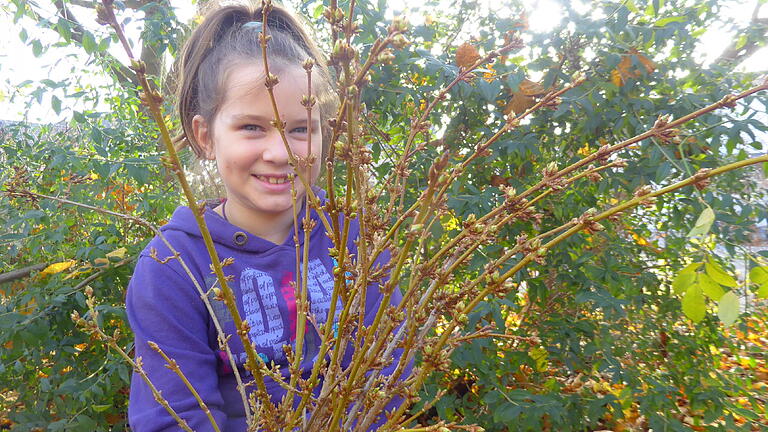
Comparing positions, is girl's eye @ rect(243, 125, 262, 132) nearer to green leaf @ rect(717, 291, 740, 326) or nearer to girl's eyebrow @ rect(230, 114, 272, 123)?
girl's eyebrow @ rect(230, 114, 272, 123)

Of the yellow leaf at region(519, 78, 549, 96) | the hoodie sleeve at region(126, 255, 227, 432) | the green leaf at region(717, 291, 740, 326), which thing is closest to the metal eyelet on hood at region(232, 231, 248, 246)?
the hoodie sleeve at region(126, 255, 227, 432)

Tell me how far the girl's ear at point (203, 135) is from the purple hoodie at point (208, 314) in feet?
0.70

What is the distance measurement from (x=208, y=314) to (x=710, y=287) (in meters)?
1.21

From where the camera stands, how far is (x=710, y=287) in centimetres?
84

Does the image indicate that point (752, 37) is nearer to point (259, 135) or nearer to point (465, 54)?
point (465, 54)

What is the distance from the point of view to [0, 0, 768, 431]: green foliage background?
1.70 meters

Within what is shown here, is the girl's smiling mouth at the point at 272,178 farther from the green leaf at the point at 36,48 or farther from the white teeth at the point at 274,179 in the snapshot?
the green leaf at the point at 36,48

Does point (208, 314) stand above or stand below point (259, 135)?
below

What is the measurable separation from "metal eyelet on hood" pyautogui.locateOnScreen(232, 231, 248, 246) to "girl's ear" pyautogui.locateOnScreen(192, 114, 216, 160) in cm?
30

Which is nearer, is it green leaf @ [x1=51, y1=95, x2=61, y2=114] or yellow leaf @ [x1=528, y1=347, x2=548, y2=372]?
yellow leaf @ [x1=528, y1=347, x2=548, y2=372]

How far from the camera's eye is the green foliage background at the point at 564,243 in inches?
66.9

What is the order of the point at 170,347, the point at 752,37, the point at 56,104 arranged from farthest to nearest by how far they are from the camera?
the point at 56,104 → the point at 752,37 → the point at 170,347

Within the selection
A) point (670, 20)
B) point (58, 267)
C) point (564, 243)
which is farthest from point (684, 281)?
point (58, 267)

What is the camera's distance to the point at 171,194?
2609 millimetres
